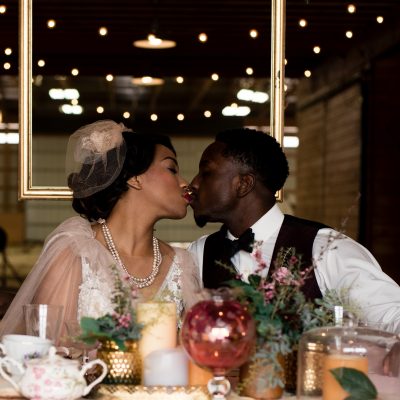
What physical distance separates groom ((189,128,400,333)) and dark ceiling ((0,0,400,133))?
84.4 inches

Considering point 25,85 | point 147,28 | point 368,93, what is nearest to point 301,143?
point 368,93

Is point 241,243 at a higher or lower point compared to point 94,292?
higher

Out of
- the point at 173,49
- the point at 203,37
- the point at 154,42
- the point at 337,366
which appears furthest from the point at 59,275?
the point at 173,49

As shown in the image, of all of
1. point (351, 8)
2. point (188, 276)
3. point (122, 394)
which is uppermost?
point (351, 8)

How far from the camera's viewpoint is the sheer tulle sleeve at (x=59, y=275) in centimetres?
343

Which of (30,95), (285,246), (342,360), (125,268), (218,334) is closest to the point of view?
(218,334)

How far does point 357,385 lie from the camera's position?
2.32 m

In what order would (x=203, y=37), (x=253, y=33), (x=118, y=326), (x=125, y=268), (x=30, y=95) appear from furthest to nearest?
1. (x=203, y=37)
2. (x=253, y=33)
3. (x=30, y=95)
4. (x=125, y=268)
5. (x=118, y=326)

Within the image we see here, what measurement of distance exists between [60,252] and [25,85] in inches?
42.1

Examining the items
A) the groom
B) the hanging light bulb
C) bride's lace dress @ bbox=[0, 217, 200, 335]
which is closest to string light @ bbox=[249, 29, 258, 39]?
the hanging light bulb

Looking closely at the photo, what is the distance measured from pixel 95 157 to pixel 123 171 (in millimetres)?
118

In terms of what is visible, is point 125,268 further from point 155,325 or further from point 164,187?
point 155,325

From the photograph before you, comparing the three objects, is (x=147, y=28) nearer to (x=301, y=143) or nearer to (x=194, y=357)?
(x=301, y=143)

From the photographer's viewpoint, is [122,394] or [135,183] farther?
[135,183]
